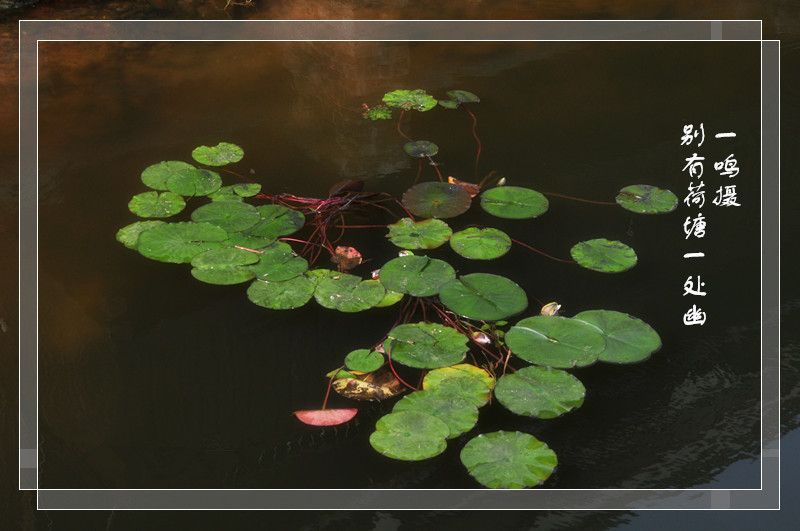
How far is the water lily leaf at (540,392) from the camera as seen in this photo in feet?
5.69

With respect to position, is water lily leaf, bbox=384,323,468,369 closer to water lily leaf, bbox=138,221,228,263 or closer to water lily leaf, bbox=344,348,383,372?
water lily leaf, bbox=344,348,383,372

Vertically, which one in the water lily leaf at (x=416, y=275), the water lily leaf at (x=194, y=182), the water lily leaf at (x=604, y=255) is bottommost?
the water lily leaf at (x=416, y=275)

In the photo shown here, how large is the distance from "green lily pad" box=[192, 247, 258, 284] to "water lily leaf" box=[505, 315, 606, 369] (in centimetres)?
74

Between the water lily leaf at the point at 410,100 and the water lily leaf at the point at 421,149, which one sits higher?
the water lily leaf at the point at 410,100

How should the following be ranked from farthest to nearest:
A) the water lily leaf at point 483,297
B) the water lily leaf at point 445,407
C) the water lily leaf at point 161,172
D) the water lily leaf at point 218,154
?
the water lily leaf at point 218,154 → the water lily leaf at point 161,172 → the water lily leaf at point 483,297 → the water lily leaf at point 445,407

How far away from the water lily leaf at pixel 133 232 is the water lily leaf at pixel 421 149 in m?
0.86

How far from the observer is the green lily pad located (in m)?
2.10

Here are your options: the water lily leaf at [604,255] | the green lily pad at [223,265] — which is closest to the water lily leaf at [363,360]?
the green lily pad at [223,265]

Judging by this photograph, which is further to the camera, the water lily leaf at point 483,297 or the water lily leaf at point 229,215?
the water lily leaf at point 229,215

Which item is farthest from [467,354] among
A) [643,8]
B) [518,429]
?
[643,8]

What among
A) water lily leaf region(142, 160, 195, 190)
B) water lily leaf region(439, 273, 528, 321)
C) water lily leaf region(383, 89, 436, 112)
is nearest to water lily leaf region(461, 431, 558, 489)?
water lily leaf region(439, 273, 528, 321)

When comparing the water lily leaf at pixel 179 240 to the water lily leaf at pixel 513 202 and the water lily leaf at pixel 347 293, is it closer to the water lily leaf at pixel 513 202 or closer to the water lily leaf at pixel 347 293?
the water lily leaf at pixel 347 293

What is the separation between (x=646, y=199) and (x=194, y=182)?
142 centimetres

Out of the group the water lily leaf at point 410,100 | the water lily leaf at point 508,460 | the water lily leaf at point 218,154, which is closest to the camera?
the water lily leaf at point 508,460
